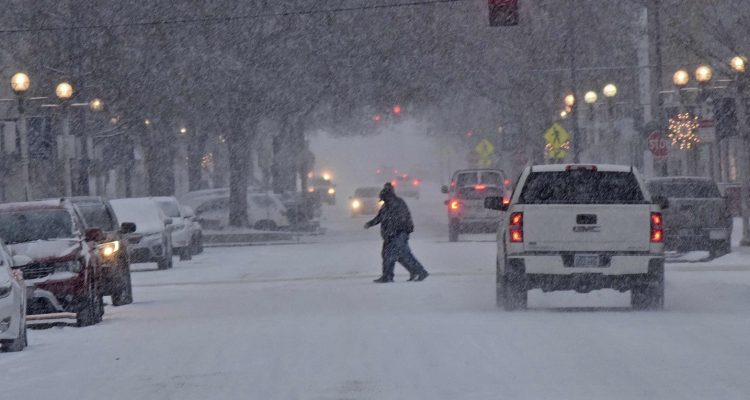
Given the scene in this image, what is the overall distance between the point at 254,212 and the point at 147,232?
70.8ft

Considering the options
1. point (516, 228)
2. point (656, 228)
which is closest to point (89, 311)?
point (516, 228)

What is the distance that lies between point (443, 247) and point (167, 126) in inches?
685

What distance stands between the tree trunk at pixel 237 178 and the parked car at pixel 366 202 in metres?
20.4

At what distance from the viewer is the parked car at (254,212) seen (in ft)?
186

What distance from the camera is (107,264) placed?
24.1m

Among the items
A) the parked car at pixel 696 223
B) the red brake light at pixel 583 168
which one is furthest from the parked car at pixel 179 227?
the red brake light at pixel 583 168

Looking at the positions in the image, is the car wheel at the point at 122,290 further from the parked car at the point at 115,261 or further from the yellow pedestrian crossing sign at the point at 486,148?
the yellow pedestrian crossing sign at the point at 486,148

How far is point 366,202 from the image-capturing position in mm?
77375

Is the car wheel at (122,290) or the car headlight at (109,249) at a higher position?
the car headlight at (109,249)

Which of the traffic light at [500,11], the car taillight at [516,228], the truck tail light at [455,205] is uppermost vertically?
the traffic light at [500,11]

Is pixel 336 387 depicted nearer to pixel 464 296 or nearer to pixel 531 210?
pixel 531 210

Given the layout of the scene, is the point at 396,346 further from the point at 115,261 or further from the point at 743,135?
the point at 743,135

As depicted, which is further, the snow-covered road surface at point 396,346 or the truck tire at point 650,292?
the truck tire at point 650,292

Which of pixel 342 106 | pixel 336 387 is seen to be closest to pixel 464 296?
pixel 336 387
